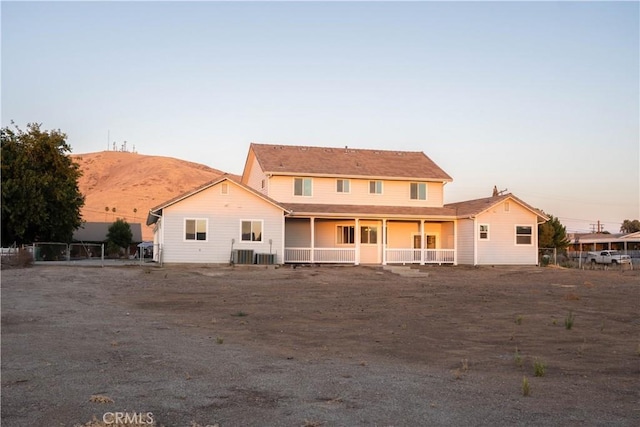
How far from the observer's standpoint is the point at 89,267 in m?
32.9

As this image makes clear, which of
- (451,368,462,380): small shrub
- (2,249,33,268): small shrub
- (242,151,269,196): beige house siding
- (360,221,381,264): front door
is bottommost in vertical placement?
(451,368,462,380): small shrub

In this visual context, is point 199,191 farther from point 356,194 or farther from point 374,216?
point 356,194

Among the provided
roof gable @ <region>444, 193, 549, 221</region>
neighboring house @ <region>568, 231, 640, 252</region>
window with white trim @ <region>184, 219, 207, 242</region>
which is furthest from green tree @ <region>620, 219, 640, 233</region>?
window with white trim @ <region>184, 219, 207, 242</region>

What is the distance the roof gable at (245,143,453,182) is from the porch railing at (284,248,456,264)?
4.63 meters

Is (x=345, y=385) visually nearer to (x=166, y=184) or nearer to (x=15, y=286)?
(x=15, y=286)

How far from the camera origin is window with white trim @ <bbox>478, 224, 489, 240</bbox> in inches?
1556

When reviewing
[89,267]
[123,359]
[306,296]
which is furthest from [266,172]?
[123,359]

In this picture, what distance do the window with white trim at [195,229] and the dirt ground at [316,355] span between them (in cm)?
896

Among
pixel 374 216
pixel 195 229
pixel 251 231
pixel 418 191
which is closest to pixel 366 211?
pixel 374 216

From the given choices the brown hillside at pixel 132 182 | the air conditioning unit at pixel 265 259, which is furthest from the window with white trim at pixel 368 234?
the brown hillside at pixel 132 182

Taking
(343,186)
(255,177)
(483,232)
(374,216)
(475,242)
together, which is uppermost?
(255,177)

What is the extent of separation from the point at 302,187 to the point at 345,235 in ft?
13.0

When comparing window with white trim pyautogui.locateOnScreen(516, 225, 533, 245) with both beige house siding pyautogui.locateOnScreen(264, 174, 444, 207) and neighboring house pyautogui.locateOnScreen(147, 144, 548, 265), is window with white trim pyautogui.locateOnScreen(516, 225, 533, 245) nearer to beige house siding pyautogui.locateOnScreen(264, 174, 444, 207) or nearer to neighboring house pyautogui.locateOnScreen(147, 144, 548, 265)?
neighboring house pyautogui.locateOnScreen(147, 144, 548, 265)

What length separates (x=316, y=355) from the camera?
12.4 m
